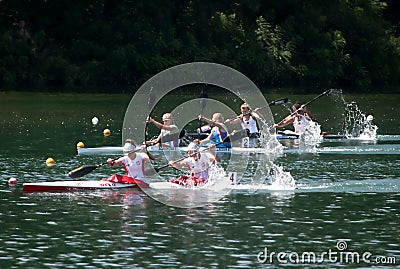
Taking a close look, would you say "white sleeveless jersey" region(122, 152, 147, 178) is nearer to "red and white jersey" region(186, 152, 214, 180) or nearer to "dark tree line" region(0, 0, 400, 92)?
"red and white jersey" region(186, 152, 214, 180)

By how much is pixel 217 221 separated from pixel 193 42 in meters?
45.8

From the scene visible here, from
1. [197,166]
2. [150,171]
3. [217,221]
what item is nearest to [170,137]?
[150,171]

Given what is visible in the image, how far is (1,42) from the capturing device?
2419 inches

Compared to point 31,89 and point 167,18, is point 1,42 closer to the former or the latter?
point 31,89

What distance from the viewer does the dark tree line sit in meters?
62.6

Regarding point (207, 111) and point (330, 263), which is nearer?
point (330, 263)

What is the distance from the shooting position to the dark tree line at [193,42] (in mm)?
62625

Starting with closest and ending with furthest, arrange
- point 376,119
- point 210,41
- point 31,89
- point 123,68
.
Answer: point 376,119, point 31,89, point 123,68, point 210,41

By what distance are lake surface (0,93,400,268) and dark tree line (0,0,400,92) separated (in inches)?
1220

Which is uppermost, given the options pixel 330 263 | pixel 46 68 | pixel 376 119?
pixel 46 68

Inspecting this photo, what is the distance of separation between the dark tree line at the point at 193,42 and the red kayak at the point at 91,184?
35.8 meters

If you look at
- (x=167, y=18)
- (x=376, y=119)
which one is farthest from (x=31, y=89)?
(x=376, y=119)

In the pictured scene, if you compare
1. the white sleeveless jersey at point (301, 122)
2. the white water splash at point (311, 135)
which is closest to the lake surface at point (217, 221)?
the white water splash at point (311, 135)

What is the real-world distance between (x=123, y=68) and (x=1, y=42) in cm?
757
